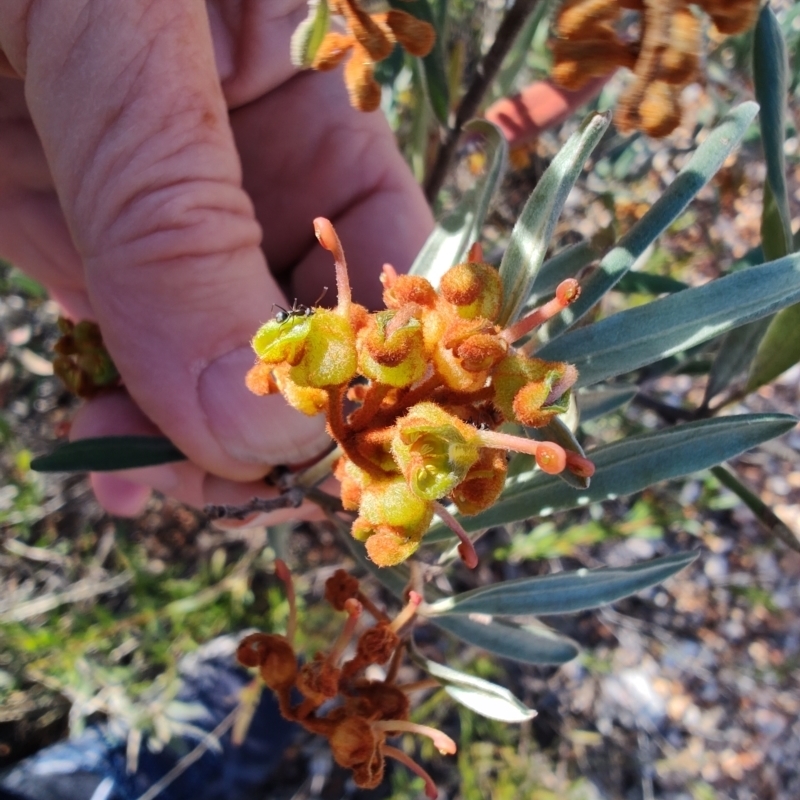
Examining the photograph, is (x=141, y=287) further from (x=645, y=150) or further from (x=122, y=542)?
(x=645, y=150)

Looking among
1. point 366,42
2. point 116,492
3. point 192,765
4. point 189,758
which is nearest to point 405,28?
point 366,42

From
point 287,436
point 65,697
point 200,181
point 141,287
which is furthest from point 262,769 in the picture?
point 200,181

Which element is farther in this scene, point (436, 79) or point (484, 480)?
point (436, 79)

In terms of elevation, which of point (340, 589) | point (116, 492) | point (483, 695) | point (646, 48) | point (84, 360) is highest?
point (646, 48)

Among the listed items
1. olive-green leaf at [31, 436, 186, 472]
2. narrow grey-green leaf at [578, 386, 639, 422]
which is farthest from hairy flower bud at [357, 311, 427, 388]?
olive-green leaf at [31, 436, 186, 472]

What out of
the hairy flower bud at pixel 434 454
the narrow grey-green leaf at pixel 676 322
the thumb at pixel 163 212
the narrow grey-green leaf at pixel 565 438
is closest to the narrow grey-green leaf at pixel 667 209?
the narrow grey-green leaf at pixel 676 322

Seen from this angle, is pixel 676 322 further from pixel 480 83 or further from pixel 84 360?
pixel 84 360
